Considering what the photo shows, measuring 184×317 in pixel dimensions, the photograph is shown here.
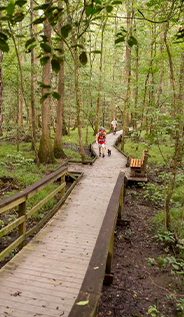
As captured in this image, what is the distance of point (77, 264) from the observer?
4016 millimetres

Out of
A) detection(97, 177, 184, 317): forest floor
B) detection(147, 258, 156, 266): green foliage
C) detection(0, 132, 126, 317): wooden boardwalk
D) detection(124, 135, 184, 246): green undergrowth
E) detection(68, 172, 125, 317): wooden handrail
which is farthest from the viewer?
detection(124, 135, 184, 246): green undergrowth

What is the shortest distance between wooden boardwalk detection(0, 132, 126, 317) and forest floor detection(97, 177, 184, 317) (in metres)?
0.69

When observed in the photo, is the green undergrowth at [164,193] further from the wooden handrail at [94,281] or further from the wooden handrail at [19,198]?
the wooden handrail at [94,281]

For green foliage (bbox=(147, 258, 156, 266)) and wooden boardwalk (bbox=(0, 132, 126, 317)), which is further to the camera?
green foliage (bbox=(147, 258, 156, 266))

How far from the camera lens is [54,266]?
12.9 ft

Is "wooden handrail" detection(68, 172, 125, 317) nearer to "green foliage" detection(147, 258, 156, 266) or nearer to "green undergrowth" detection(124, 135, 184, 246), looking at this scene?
"green foliage" detection(147, 258, 156, 266)

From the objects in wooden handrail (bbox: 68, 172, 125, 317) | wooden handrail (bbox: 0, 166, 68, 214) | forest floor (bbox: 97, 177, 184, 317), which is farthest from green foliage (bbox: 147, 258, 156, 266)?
wooden handrail (bbox: 0, 166, 68, 214)

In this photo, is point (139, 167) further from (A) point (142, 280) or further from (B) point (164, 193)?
(A) point (142, 280)

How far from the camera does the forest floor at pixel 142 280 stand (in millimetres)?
3568

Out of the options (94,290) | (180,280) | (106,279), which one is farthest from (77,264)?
(94,290)

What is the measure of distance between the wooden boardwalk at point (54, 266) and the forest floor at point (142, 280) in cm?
69

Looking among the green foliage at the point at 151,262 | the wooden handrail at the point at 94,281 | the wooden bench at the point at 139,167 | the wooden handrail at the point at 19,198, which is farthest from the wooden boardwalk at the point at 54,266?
the wooden bench at the point at 139,167

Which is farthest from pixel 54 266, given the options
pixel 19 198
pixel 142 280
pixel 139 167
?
pixel 139 167

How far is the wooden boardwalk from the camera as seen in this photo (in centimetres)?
303
